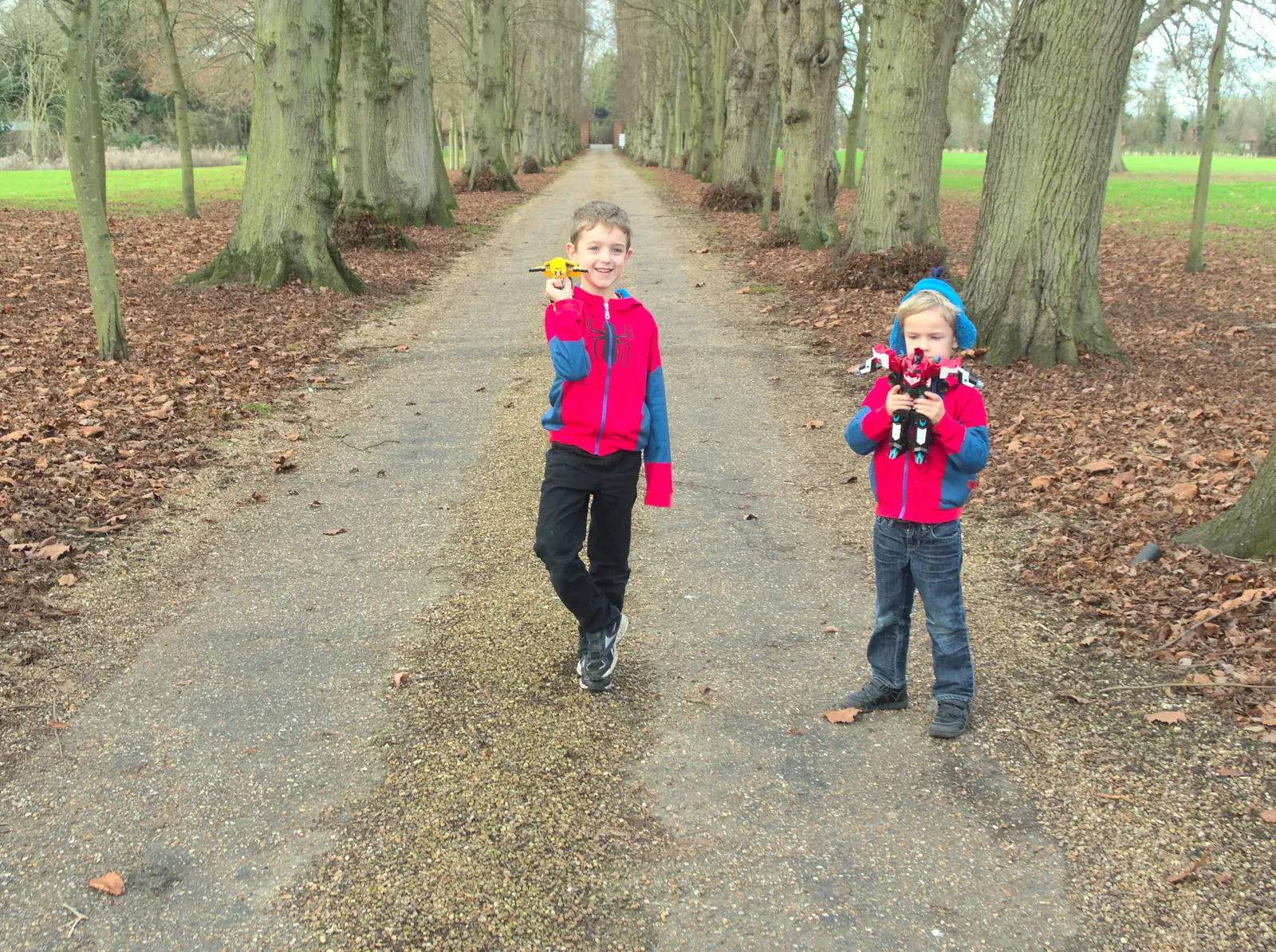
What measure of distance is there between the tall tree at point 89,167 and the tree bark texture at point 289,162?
3227 mm

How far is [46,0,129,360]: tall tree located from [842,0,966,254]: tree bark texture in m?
8.37

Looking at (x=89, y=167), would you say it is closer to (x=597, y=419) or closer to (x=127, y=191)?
(x=597, y=419)

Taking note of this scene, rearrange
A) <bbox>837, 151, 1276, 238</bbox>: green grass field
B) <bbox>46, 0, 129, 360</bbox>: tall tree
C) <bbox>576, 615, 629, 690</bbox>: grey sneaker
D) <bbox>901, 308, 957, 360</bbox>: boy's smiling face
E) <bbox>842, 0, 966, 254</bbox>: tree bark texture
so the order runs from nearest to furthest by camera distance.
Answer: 1. <bbox>901, 308, 957, 360</bbox>: boy's smiling face
2. <bbox>576, 615, 629, 690</bbox>: grey sneaker
3. <bbox>46, 0, 129, 360</bbox>: tall tree
4. <bbox>842, 0, 966, 254</bbox>: tree bark texture
5. <bbox>837, 151, 1276, 238</bbox>: green grass field

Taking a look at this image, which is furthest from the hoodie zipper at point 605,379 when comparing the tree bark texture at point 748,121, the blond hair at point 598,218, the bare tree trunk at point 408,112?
the tree bark texture at point 748,121

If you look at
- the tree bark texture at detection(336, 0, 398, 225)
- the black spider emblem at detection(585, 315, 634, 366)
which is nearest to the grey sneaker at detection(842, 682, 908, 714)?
the black spider emblem at detection(585, 315, 634, 366)

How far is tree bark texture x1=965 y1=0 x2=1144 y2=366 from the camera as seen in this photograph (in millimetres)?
8398

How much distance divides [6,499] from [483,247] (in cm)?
1357

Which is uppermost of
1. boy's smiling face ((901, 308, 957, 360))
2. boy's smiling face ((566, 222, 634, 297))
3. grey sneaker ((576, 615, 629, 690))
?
boy's smiling face ((566, 222, 634, 297))

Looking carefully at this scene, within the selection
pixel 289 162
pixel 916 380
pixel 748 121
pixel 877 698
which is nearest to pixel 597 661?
pixel 877 698

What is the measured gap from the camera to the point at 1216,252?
1841 centimetres

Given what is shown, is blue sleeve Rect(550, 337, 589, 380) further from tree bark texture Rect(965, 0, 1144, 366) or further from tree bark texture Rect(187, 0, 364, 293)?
tree bark texture Rect(187, 0, 364, 293)

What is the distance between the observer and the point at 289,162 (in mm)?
12047

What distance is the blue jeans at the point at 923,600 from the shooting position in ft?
11.8

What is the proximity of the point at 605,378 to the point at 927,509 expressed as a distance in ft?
4.04
